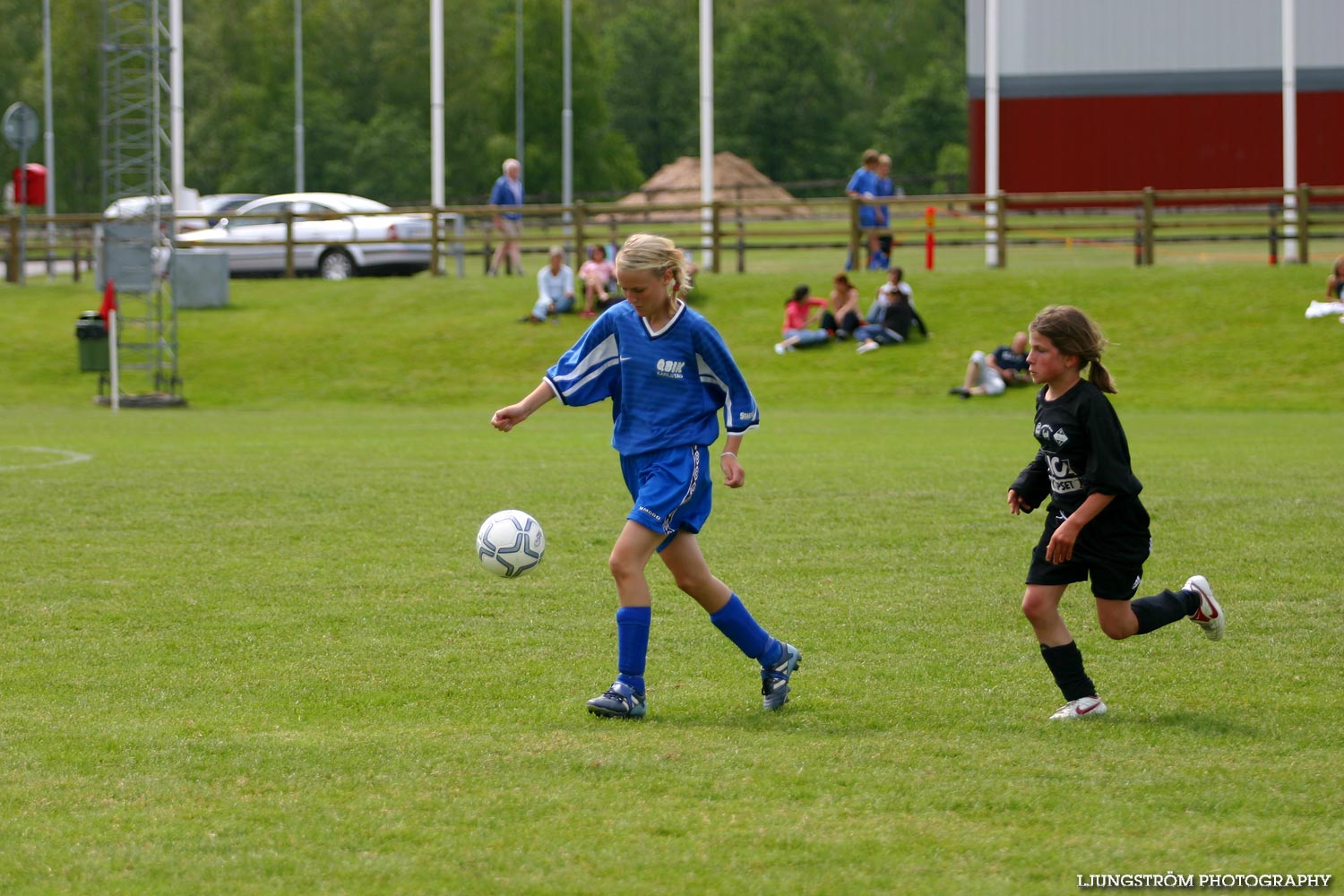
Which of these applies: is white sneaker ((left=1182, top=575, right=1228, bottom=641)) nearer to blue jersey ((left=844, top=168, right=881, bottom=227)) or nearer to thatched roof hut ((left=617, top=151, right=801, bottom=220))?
blue jersey ((left=844, top=168, right=881, bottom=227))

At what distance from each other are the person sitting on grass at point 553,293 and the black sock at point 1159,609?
19.5 metres

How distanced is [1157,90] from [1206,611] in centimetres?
3779

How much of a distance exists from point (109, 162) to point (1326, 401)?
1645cm

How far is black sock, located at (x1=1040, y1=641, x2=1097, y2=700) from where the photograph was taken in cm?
584

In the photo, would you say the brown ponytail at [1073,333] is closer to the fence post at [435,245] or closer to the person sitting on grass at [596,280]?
the person sitting on grass at [596,280]

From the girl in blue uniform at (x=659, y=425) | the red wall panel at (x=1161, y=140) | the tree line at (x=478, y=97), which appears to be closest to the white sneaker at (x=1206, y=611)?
the girl in blue uniform at (x=659, y=425)

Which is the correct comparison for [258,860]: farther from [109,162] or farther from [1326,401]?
[109,162]

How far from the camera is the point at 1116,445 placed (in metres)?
5.62

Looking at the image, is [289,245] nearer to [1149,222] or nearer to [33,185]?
[33,185]

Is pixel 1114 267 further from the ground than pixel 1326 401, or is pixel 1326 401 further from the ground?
pixel 1114 267

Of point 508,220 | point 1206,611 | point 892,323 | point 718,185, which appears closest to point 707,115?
point 508,220

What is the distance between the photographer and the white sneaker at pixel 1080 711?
581 centimetres

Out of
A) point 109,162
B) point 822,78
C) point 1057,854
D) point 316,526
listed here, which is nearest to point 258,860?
point 1057,854

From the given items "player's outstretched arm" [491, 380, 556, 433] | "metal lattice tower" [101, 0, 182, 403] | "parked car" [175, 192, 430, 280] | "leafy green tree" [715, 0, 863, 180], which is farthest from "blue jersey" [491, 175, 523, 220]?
"leafy green tree" [715, 0, 863, 180]
